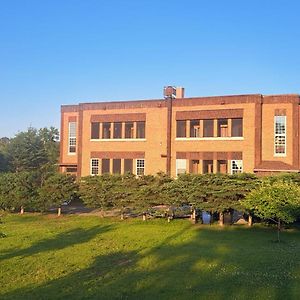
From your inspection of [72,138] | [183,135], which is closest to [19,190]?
[72,138]

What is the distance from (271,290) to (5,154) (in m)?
56.6

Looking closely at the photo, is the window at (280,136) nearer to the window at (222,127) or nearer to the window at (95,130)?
the window at (222,127)

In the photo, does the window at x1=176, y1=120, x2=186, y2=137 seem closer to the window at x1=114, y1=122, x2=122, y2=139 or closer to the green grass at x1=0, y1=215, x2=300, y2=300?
the window at x1=114, y1=122, x2=122, y2=139

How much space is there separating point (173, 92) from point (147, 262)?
1013 inches

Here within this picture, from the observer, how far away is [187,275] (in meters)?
13.2

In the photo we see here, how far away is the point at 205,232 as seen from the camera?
76.3 feet

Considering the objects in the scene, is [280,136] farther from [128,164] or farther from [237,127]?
[128,164]

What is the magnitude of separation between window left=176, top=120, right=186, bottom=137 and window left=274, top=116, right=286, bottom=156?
7.67 m

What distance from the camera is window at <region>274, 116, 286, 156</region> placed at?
111 ft

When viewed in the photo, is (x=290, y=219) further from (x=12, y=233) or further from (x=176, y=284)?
(x=12, y=233)

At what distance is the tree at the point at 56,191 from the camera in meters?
30.4

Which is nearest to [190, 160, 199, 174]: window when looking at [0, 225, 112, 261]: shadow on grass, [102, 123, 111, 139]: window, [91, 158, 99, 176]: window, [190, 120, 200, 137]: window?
[190, 120, 200, 137]: window

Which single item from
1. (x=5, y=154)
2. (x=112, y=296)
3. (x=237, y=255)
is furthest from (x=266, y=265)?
(x=5, y=154)

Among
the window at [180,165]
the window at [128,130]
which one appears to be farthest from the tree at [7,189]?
the window at [180,165]
